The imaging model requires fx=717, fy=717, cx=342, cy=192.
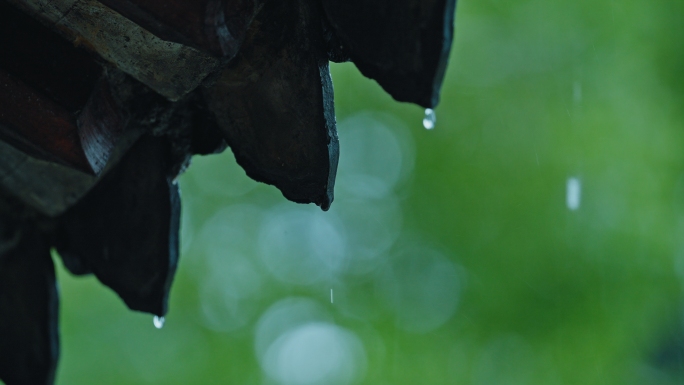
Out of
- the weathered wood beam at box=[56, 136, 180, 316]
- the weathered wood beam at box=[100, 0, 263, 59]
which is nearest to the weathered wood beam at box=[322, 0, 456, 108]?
the weathered wood beam at box=[100, 0, 263, 59]

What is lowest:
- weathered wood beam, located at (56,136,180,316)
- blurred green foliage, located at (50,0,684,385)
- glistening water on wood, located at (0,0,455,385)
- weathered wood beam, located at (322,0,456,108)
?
blurred green foliage, located at (50,0,684,385)

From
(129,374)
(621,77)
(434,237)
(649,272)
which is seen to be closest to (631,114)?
(621,77)

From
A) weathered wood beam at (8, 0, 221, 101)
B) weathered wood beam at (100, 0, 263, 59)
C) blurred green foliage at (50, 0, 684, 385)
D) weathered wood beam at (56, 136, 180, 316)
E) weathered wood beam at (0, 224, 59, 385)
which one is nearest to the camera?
weathered wood beam at (100, 0, 263, 59)

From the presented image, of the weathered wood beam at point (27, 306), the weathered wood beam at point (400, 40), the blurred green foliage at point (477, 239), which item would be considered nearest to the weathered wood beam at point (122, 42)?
the weathered wood beam at point (400, 40)

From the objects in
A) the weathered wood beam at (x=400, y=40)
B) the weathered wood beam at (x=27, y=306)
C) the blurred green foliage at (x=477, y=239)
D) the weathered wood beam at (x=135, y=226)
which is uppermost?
the weathered wood beam at (x=400, y=40)

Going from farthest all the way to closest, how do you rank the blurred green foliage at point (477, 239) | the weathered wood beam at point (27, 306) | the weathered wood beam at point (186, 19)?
the blurred green foliage at point (477, 239), the weathered wood beam at point (27, 306), the weathered wood beam at point (186, 19)

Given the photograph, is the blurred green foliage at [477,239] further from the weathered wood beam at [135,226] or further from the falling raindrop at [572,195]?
the weathered wood beam at [135,226]

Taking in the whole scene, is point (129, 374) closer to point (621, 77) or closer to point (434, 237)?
point (434, 237)

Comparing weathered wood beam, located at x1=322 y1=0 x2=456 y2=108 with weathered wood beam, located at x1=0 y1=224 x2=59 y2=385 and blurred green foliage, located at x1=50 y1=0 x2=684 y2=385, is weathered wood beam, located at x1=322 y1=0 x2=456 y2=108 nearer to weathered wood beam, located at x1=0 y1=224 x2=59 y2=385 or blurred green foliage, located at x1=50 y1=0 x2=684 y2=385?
weathered wood beam, located at x1=0 y1=224 x2=59 y2=385

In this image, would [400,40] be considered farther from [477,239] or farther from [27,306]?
[477,239]
